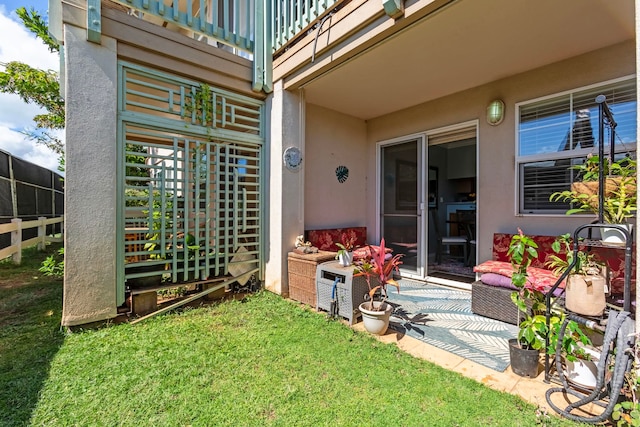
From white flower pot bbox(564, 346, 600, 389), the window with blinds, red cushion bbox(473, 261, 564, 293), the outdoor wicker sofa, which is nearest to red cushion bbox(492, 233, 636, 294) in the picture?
the outdoor wicker sofa

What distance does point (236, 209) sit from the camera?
3.79m

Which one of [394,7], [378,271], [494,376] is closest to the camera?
[494,376]

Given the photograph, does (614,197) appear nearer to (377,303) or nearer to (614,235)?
(614,235)

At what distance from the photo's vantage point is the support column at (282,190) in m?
3.81

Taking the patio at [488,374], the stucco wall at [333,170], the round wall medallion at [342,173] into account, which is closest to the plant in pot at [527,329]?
the patio at [488,374]

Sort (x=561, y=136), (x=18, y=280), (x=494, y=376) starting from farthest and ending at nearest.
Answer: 1. (x=18, y=280)
2. (x=561, y=136)
3. (x=494, y=376)

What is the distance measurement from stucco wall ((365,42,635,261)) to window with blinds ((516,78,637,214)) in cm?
10

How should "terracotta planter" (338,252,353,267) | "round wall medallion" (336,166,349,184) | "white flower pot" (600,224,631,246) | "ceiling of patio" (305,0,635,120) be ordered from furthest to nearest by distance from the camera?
1. "round wall medallion" (336,166,349,184)
2. "terracotta planter" (338,252,353,267)
3. "ceiling of patio" (305,0,635,120)
4. "white flower pot" (600,224,631,246)

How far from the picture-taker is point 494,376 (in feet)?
6.79

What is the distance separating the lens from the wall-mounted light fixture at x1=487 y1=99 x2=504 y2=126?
377cm

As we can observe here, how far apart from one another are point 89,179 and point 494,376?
3.90 m

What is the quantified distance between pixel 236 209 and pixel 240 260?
28.1 inches

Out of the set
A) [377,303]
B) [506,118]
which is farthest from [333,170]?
[377,303]

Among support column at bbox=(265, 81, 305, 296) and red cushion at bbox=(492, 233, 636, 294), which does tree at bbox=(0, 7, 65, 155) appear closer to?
support column at bbox=(265, 81, 305, 296)
